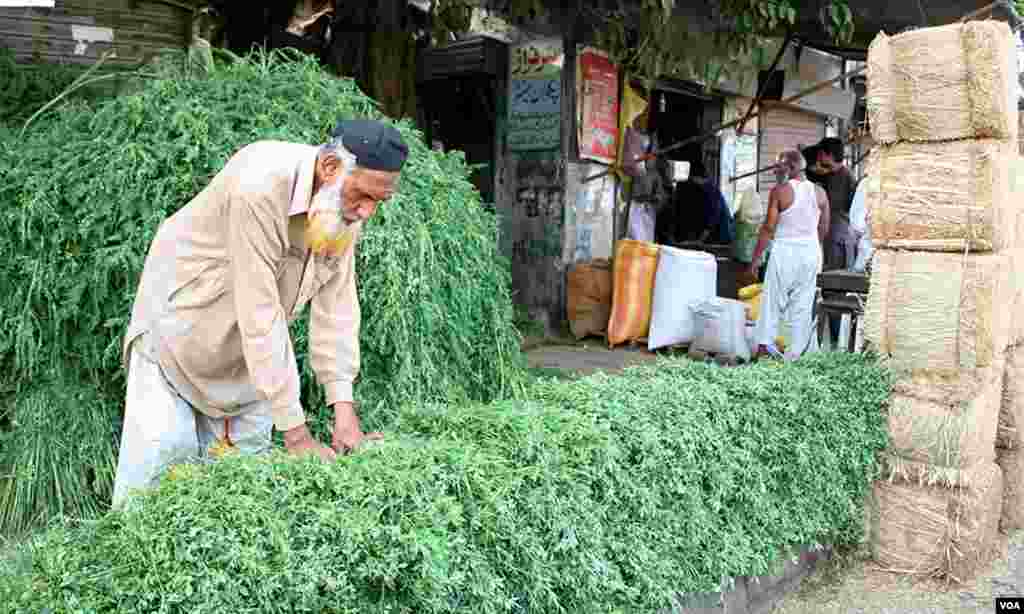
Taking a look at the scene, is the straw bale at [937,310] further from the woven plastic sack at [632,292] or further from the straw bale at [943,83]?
the woven plastic sack at [632,292]

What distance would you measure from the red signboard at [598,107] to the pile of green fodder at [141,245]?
16.1ft

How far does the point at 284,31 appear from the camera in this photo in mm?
8000

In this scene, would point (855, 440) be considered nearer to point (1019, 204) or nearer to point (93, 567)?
point (1019, 204)

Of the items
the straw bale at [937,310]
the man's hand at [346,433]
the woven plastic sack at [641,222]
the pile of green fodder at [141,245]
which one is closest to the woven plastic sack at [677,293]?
the woven plastic sack at [641,222]

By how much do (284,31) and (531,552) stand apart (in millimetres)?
6805

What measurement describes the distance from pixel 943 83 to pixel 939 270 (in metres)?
0.78

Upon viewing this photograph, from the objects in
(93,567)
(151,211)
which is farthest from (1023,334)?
(93,567)

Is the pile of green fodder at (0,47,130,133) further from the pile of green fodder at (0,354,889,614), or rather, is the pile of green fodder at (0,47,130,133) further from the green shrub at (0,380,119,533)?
the pile of green fodder at (0,354,889,614)

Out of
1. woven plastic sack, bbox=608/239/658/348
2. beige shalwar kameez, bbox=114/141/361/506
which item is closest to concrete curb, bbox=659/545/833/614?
beige shalwar kameez, bbox=114/141/361/506

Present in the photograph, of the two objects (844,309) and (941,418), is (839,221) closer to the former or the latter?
(844,309)

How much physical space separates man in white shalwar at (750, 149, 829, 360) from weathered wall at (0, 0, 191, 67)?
4.93 metres

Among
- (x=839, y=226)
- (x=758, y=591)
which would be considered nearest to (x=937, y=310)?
(x=758, y=591)

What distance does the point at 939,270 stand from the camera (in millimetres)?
3891

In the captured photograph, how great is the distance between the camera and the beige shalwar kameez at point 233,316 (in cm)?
232
